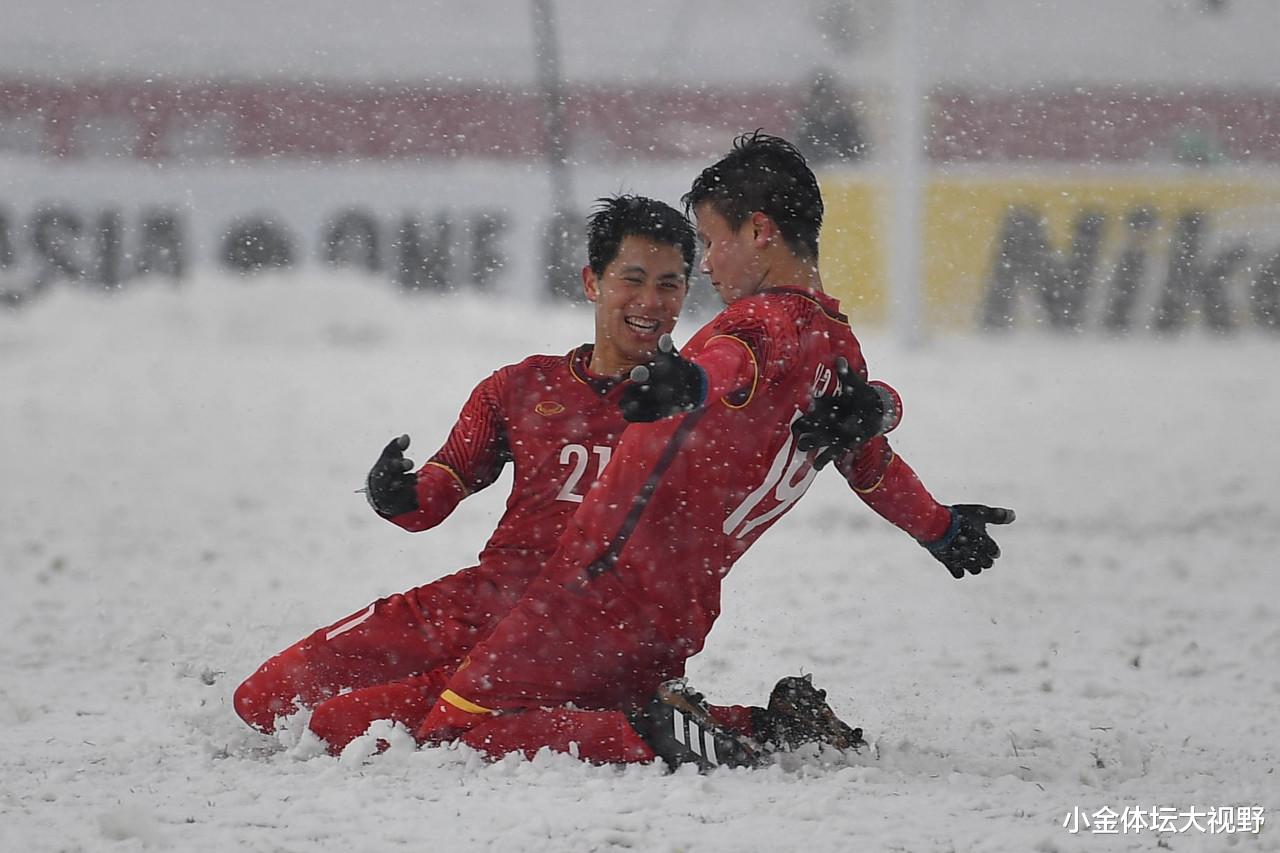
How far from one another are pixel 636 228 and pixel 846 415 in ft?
2.23

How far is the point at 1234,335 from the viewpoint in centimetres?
1332

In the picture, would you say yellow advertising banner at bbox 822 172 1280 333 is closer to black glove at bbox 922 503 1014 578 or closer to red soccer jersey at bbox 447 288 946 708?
black glove at bbox 922 503 1014 578

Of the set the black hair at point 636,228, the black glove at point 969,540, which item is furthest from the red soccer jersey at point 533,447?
the black glove at point 969,540

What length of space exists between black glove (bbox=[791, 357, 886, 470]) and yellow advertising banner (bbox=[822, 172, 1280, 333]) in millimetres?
9420

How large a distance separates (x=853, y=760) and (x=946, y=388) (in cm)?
858

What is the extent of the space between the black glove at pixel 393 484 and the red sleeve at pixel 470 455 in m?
0.06

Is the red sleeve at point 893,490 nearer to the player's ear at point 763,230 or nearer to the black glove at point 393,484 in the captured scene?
the player's ear at point 763,230

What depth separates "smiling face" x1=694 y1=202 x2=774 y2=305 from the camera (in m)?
3.01

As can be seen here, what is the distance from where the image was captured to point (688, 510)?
302 centimetres

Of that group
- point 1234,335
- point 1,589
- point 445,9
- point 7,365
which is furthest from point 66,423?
point 1234,335

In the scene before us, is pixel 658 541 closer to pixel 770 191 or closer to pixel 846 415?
pixel 846 415

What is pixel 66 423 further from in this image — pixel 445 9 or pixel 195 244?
pixel 445 9

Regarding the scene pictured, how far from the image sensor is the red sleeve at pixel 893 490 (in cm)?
329

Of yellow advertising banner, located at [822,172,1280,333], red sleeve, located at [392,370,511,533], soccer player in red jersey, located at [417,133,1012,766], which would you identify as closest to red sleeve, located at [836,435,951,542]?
soccer player in red jersey, located at [417,133,1012,766]
